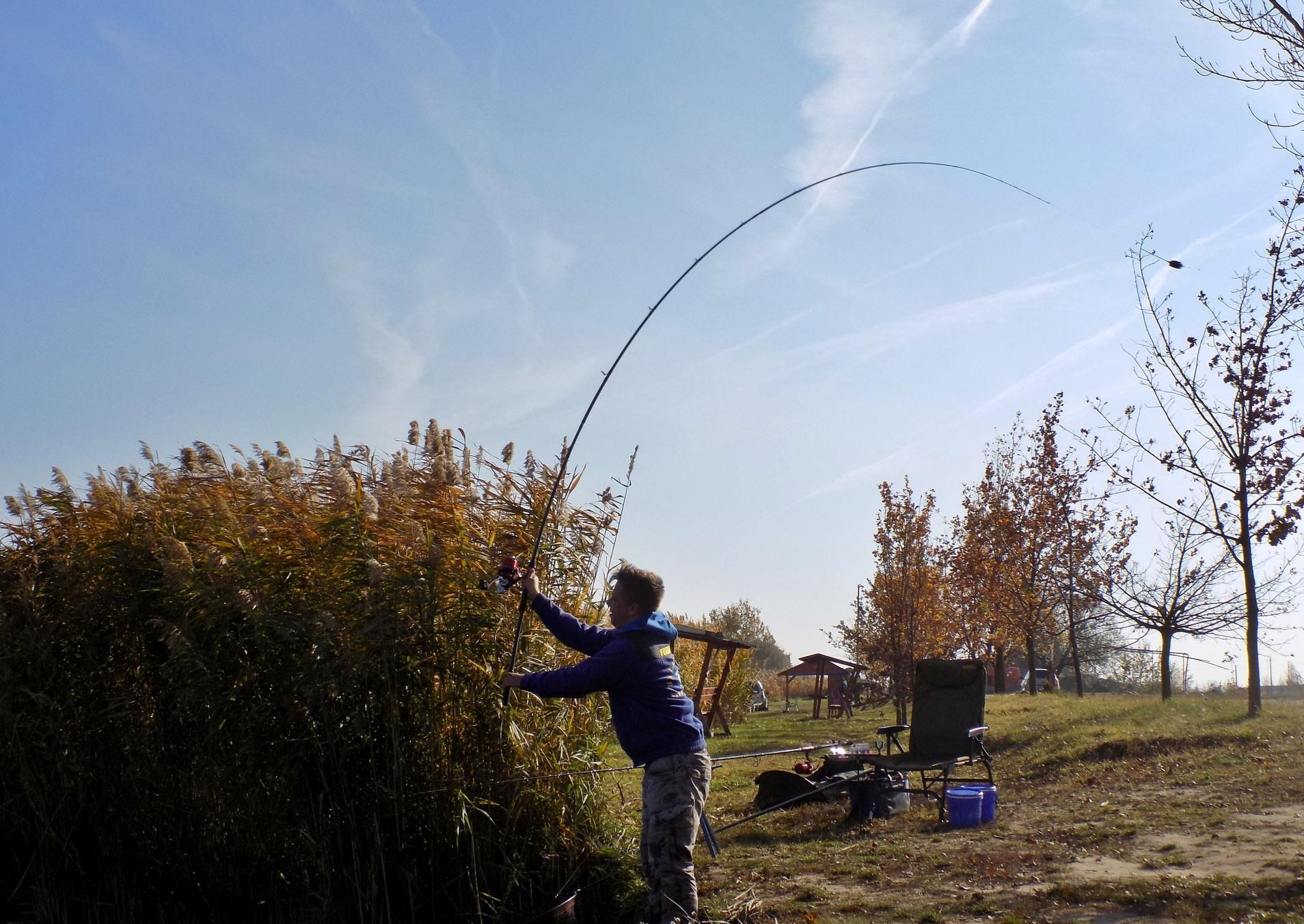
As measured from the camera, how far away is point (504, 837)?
17.8 feet

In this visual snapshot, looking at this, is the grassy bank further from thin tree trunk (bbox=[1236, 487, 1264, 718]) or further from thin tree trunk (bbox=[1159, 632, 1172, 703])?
thin tree trunk (bbox=[1159, 632, 1172, 703])

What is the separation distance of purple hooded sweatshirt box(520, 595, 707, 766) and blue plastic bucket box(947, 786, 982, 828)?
3.89m

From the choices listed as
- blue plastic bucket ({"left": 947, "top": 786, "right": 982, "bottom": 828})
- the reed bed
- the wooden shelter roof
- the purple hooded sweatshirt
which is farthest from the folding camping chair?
the wooden shelter roof

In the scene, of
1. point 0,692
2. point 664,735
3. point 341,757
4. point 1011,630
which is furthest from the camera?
point 1011,630

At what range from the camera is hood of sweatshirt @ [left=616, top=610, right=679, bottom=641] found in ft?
15.9

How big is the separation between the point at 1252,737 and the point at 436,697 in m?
10.1

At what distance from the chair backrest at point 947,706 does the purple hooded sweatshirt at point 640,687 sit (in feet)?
16.9

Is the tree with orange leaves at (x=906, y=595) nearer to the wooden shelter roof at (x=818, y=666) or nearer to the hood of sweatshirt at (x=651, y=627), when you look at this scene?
the wooden shelter roof at (x=818, y=666)

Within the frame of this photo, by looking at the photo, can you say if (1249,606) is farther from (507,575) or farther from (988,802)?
(507,575)

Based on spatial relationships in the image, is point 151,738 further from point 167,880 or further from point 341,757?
point 341,757

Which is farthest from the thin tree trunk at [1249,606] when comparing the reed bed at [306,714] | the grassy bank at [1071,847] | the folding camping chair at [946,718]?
the reed bed at [306,714]

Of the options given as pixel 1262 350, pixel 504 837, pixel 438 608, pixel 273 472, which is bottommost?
pixel 504 837

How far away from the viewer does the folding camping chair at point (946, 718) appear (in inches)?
360

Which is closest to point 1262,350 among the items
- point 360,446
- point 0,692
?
point 360,446
